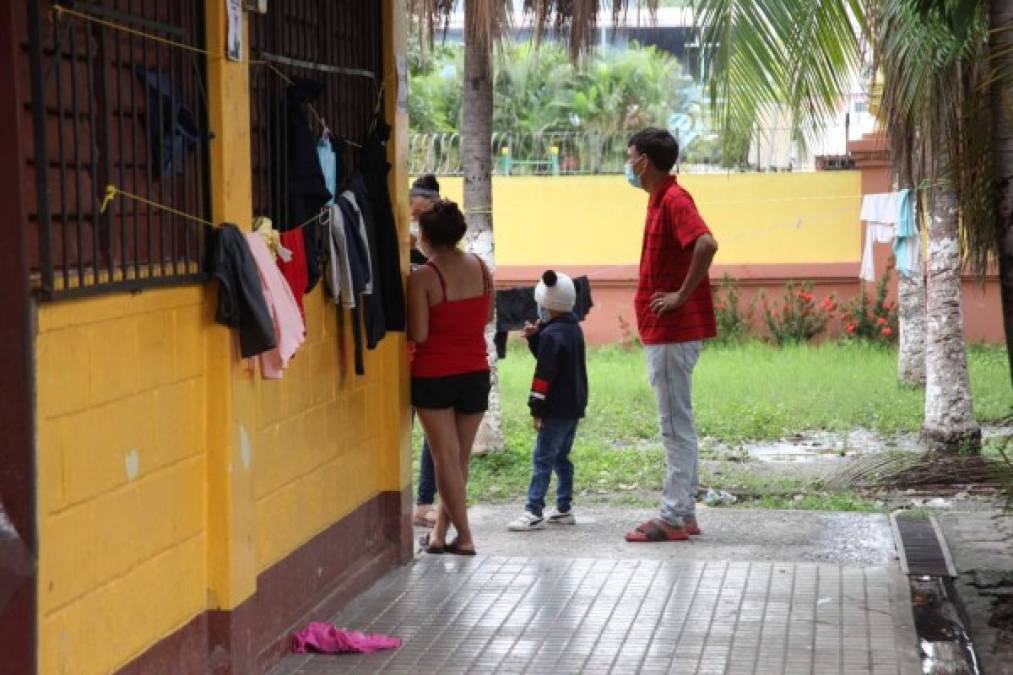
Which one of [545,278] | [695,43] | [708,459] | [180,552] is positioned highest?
[695,43]

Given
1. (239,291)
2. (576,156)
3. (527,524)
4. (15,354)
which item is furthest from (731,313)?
(15,354)

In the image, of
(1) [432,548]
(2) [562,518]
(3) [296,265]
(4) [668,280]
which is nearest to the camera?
(3) [296,265]

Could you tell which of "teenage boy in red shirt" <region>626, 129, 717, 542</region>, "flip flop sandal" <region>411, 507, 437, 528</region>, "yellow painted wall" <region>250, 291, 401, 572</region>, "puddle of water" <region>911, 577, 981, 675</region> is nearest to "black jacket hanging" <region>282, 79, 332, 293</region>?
"yellow painted wall" <region>250, 291, 401, 572</region>

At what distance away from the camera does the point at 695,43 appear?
9594mm

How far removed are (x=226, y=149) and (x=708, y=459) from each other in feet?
22.3

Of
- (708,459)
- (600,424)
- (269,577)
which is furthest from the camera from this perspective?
(600,424)

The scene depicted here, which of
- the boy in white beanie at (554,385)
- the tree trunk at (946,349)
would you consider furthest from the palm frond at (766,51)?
the tree trunk at (946,349)

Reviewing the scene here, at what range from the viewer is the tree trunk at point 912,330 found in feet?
48.6

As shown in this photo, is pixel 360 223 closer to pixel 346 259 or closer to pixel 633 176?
pixel 346 259

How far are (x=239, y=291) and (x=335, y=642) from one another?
5.38ft

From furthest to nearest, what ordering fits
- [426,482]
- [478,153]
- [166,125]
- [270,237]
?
[478,153] → [426,482] → [270,237] → [166,125]

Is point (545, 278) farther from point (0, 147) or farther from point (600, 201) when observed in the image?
point (600, 201)

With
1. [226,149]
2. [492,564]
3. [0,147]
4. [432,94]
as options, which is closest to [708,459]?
[492,564]

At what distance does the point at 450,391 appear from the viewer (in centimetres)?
762
